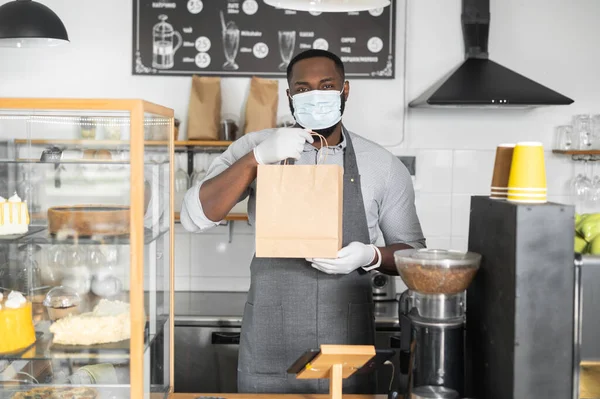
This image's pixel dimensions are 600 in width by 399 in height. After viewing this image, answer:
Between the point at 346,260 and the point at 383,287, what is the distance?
1448 millimetres

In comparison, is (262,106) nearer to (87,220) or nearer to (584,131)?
(584,131)

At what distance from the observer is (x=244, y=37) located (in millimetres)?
3586

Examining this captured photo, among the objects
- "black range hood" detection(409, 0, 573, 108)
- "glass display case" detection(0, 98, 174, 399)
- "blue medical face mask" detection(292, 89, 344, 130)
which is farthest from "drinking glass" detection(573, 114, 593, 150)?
"glass display case" detection(0, 98, 174, 399)

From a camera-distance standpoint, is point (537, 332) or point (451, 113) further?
point (451, 113)

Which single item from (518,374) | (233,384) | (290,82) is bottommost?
(233,384)

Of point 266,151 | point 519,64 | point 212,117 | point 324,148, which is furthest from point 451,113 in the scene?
point 266,151

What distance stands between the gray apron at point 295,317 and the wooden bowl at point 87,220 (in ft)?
2.44

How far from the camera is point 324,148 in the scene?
7.41 ft

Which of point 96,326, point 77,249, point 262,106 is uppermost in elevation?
point 262,106

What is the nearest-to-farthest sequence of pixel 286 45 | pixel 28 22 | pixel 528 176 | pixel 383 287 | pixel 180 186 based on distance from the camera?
pixel 528 176, pixel 28 22, pixel 383 287, pixel 180 186, pixel 286 45

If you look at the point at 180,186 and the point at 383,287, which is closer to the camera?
the point at 383,287

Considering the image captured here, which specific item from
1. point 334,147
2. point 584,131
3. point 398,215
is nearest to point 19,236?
point 334,147

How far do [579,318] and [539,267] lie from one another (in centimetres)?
14

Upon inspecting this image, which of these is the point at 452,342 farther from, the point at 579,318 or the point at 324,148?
the point at 324,148
